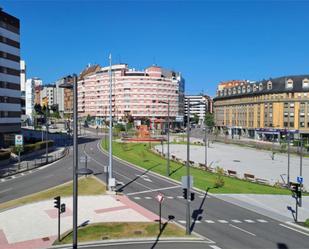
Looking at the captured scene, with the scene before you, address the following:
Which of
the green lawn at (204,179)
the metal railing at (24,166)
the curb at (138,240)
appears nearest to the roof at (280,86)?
the green lawn at (204,179)

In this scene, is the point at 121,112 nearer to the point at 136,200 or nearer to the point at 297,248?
the point at 136,200

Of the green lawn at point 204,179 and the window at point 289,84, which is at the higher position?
the window at point 289,84

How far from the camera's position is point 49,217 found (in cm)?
2859

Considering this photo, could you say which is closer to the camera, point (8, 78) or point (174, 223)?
point (174, 223)

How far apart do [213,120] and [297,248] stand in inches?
5717

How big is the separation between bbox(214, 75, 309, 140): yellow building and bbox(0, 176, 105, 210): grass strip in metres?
65.8

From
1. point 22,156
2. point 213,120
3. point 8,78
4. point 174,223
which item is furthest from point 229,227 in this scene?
point 213,120

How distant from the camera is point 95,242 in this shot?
915 inches

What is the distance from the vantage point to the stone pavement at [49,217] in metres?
23.5

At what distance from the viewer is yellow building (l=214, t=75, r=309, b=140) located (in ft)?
361

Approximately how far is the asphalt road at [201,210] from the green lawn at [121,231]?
209 centimetres

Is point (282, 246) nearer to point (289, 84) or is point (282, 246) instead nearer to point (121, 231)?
point (121, 231)

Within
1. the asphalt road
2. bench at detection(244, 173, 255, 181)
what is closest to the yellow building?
bench at detection(244, 173, 255, 181)

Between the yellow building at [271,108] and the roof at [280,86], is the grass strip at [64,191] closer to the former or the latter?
the yellow building at [271,108]
